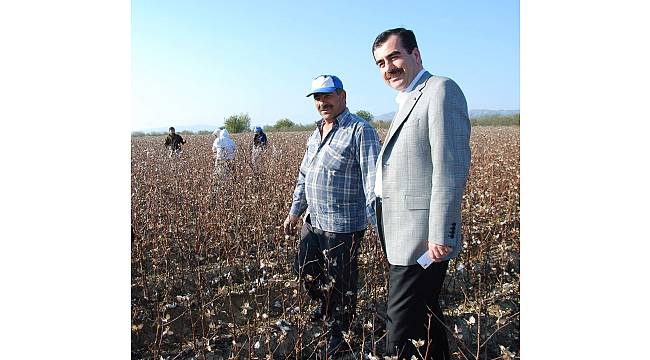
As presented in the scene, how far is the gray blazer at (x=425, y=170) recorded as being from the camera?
152 centimetres

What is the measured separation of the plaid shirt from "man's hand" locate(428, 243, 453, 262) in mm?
552

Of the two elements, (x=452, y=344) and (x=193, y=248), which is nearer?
(x=452, y=344)

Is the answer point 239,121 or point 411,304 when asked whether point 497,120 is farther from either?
point 239,121

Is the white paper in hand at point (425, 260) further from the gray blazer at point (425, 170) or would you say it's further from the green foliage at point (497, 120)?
the green foliage at point (497, 120)

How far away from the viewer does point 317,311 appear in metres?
2.53

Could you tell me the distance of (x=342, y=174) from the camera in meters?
2.21

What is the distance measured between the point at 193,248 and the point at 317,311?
1180mm

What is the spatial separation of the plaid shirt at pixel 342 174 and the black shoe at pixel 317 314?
1.54 ft

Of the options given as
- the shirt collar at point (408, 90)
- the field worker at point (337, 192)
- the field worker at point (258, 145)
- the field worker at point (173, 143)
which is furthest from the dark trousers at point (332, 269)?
the field worker at point (258, 145)

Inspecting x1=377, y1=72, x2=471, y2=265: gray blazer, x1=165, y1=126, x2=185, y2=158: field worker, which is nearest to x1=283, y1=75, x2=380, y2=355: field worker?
x1=377, y1=72, x2=471, y2=265: gray blazer
